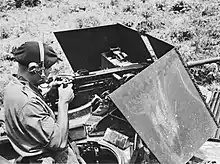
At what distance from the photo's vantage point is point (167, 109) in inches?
133

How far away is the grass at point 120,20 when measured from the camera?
716 cm

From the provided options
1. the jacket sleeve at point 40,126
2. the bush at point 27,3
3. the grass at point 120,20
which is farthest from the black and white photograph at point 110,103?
the bush at point 27,3

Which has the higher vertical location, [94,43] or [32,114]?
[32,114]

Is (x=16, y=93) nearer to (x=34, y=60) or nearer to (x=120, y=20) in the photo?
(x=34, y=60)

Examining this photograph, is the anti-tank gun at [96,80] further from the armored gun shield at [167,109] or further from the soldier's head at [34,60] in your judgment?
the soldier's head at [34,60]

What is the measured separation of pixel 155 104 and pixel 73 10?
608cm

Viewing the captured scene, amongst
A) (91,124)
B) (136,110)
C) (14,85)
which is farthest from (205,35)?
(14,85)

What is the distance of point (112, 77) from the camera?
4.36m

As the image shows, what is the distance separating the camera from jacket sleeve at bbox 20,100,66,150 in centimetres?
277

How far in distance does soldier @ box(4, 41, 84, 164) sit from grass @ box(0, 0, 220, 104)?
3.78 metres

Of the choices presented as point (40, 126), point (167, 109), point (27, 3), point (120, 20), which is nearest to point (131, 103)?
point (167, 109)

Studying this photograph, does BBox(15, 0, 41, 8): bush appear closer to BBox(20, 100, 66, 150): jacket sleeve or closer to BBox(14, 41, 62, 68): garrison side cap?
BBox(14, 41, 62, 68): garrison side cap

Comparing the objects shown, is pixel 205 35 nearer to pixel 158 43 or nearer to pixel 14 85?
pixel 158 43

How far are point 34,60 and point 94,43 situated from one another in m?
2.32
